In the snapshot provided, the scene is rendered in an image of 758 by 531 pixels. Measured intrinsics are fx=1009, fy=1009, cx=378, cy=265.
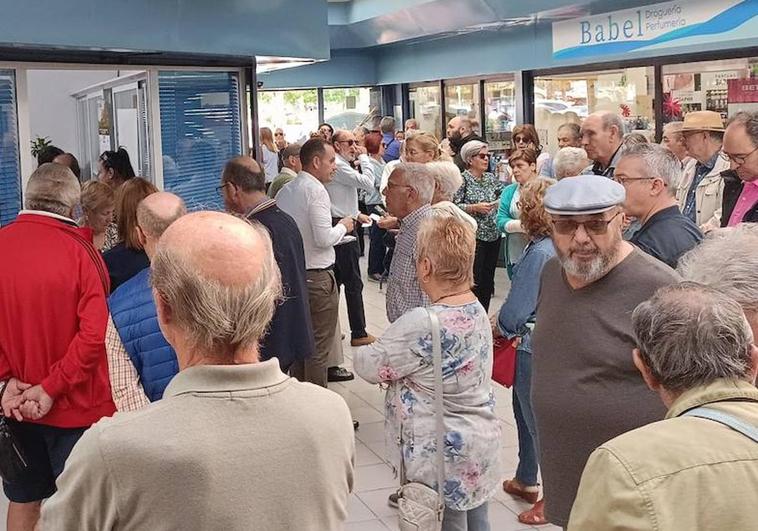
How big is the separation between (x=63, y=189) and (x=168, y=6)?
7.07ft

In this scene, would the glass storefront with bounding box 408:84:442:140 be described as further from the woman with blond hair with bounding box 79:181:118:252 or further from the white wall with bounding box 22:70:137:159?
the woman with blond hair with bounding box 79:181:118:252

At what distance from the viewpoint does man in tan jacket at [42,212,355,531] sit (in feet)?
5.76

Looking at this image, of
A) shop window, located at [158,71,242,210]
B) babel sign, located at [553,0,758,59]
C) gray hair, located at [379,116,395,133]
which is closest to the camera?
shop window, located at [158,71,242,210]

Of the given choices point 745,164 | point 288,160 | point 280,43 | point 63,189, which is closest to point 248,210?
point 63,189

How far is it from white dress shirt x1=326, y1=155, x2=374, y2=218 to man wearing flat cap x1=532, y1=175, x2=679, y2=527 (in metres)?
5.01

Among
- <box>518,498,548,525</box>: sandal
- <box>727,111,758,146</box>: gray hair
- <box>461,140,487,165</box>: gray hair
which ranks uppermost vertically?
<box>461,140,487,165</box>: gray hair

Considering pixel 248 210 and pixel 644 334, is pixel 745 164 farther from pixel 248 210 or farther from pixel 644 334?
pixel 644 334

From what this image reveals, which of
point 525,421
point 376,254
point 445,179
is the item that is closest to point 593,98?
point 376,254

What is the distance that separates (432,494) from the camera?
3.60m

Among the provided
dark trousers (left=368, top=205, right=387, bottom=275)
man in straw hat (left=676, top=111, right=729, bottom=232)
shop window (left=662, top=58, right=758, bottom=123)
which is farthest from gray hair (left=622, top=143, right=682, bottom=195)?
dark trousers (left=368, top=205, right=387, bottom=275)

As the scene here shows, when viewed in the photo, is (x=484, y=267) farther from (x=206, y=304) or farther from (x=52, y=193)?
(x=206, y=304)

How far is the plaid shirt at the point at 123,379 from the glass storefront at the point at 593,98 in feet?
27.5

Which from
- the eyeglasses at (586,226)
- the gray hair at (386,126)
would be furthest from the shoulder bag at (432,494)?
the gray hair at (386,126)

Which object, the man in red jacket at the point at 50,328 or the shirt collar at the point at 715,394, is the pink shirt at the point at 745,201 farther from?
the shirt collar at the point at 715,394
